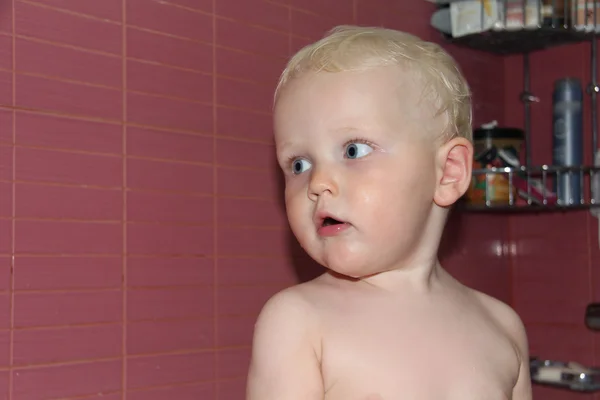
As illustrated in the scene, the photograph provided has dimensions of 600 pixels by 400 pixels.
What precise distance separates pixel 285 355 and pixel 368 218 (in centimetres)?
20

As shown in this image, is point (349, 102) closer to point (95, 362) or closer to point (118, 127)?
point (118, 127)

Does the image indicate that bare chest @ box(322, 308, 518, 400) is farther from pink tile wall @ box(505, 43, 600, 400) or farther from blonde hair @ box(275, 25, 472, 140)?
pink tile wall @ box(505, 43, 600, 400)

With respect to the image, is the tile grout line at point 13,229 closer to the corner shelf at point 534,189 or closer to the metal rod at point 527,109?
the corner shelf at point 534,189

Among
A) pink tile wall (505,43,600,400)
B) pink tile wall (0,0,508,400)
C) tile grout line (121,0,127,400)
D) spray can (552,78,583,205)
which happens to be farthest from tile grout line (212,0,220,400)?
pink tile wall (505,43,600,400)

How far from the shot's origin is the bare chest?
43.9 inches

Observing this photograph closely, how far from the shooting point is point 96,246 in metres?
1.52

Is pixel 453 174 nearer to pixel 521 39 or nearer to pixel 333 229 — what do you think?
pixel 333 229

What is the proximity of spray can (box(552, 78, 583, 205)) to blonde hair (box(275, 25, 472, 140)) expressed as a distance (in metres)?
0.96

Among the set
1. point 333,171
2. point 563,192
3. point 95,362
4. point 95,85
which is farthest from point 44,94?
point 563,192

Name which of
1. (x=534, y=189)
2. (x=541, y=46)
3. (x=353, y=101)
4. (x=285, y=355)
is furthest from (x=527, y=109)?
(x=285, y=355)

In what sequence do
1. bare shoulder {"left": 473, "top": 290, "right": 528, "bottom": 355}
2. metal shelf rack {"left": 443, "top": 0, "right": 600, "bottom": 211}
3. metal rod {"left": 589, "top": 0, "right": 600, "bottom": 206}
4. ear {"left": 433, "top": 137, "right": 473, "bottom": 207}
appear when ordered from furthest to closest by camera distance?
1. metal rod {"left": 589, "top": 0, "right": 600, "bottom": 206}
2. metal shelf rack {"left": 443, "top": 0, "right": 600, "bottom": 211}
3. bare shoulder {"left": 473, "top": 290, "right": 528, "bottom": 355}
4. ear {"left": 433, "top": 137, "right": 473, "bottom": 207}

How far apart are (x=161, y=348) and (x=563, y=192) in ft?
3.47

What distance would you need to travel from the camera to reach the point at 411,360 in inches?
45.0

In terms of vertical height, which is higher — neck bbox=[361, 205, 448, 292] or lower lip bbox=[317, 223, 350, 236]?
lower lip bbox=[317, 223, 350, 236]
